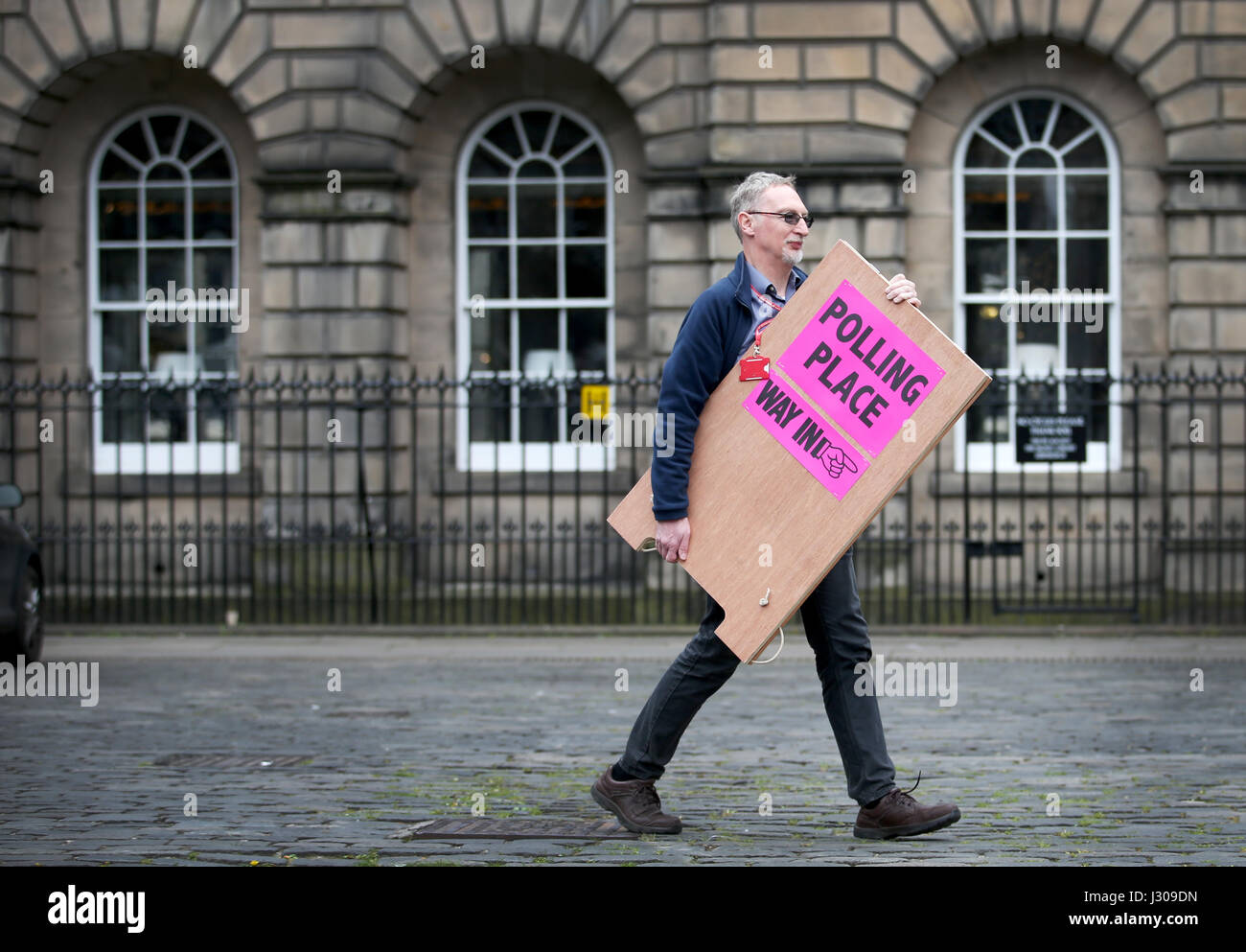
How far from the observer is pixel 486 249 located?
17.6m

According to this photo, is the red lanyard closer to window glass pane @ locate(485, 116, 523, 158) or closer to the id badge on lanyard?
the id badge on lanyard

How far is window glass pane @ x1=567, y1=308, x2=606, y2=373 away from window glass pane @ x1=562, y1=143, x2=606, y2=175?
4.50ft

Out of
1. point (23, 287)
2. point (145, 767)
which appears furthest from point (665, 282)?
point (145, 767)

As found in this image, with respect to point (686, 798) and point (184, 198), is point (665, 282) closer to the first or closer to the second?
point (184, 198)

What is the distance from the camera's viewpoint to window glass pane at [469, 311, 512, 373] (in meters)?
17.5

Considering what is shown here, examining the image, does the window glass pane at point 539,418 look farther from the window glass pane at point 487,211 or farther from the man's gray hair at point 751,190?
the man's gray hair at point 751,190

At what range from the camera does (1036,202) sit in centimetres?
1689

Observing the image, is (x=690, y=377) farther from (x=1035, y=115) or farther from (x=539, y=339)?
(x=1035, y=115)

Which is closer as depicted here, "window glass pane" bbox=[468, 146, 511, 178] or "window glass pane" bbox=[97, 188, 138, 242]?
"window glass pane" bbox=[468, 146, 511, 178]

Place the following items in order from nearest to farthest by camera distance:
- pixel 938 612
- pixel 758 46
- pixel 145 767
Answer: pixel 145 767 < pixel 938 612 < pixel 758 46

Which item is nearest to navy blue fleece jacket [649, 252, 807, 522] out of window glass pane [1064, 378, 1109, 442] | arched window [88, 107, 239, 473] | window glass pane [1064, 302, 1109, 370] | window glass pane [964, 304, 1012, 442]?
window glass pane [1064, 378, 1109, 442]

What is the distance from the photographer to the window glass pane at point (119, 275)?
59.2ft

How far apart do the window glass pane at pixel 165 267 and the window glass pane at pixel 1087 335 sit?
875 centimetres

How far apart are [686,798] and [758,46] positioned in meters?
10.6
